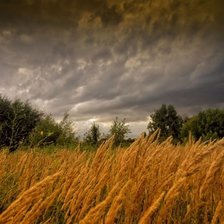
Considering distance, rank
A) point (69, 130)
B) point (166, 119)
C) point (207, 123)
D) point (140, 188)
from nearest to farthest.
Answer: point (140, 188) < point (207, 123) < point (69, 130) < point (166, 119)

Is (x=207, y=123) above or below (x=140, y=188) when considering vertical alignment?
above

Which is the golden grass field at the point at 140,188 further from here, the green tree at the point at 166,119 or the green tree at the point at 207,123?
the green tree at the point at 166,119

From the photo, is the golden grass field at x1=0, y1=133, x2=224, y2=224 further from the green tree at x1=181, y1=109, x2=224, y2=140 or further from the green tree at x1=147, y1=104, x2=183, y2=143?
the green tree at x1=147, y1=104, x2=183, y2=143

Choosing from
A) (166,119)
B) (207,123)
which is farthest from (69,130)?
(166,119)

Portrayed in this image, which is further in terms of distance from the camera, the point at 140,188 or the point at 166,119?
the point at 166,119

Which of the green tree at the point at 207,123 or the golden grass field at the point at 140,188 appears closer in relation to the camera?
the golden grass field at the point at 140,188

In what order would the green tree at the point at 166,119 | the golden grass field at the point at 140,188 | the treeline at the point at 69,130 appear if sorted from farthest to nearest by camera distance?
1. the green tree at the point at 166,119
2. the treeline at the point at 69,130
3. the golden grass field at the point at 140,188

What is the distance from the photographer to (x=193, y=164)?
5.49 ft

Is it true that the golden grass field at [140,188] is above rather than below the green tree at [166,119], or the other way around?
below

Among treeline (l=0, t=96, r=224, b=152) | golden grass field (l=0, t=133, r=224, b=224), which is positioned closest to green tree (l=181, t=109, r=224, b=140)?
treeline (l=0, t=96, r=224, b=152)

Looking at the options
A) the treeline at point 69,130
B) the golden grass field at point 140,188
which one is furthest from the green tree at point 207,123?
the golden grass field at point 140,188

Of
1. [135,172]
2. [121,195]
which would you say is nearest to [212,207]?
[135,172]

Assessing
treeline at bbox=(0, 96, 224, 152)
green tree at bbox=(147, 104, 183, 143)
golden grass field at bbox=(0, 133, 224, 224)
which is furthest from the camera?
green tree at bbox=(147, 104, 183, 143)

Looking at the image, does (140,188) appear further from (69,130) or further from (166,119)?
(166,119)
